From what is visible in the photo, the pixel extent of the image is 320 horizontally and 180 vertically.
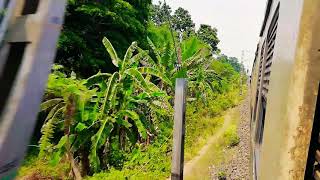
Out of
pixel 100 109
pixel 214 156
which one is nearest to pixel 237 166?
pixel 214 156

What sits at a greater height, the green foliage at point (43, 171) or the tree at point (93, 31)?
the tree at point (93, 31)

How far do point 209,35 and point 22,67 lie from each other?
53.0 m

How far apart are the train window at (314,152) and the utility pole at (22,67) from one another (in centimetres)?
91

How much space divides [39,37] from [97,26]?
Result: 1396 cm

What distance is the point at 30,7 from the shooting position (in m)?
1.05

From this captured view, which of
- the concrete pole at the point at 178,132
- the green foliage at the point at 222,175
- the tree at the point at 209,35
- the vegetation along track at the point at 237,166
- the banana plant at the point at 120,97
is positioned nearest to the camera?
the concrete pole at the point at 178,132

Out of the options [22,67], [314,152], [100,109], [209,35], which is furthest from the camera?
[209,35]

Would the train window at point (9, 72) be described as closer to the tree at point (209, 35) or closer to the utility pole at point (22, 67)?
the utility pole at point (22, 67)

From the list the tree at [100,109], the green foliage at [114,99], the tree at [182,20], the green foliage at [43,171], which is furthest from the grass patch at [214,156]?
the tree at [182,20]

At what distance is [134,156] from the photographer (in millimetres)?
10062

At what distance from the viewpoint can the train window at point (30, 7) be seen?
1046 millimetres

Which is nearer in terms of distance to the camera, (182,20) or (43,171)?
(43,171)

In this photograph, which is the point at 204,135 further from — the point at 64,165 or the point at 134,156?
the point at 64,165

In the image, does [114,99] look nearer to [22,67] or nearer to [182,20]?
[22,67]
